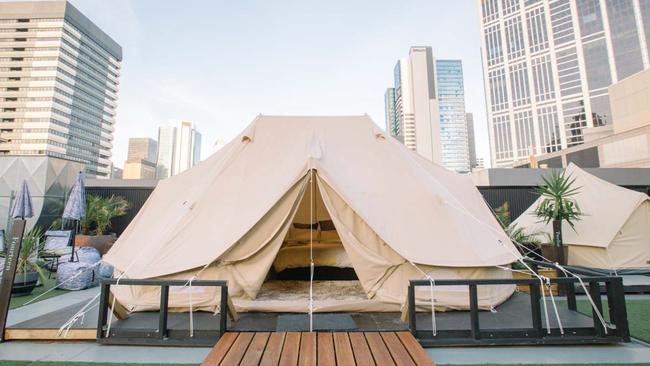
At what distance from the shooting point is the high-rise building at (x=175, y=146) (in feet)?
356

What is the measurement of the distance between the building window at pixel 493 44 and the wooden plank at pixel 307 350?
85.7 m

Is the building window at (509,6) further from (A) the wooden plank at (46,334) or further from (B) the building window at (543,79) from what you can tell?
(A) the wooden plank at (46,334)

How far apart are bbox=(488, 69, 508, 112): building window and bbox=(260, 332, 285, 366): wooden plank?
83.7m

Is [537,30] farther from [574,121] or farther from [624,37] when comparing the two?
[574,121]

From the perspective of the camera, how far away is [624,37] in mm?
51125

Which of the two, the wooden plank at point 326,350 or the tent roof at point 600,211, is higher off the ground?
the tent roof at point 600,211

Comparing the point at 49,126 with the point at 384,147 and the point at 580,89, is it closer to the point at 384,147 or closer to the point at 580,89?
the point at 384,147

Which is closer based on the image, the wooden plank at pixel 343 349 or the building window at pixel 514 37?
the wooden plank at pixel 343 349

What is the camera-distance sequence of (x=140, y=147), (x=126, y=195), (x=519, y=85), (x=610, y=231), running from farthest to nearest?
(x=140, y=147)
(x=519, y=85)
(x=126, y=195)
(x=610, y=231)

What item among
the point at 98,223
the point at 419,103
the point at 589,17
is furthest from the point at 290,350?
the point at 419,103

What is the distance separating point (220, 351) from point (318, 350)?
0.77 m

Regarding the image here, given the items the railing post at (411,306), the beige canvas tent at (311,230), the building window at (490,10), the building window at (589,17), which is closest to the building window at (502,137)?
the building window at (589,17)

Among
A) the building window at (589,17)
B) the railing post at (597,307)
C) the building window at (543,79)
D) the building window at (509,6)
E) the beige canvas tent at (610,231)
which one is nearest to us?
the railing post at (597,307)

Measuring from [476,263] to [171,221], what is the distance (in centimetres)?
415
